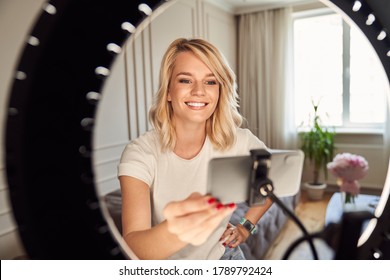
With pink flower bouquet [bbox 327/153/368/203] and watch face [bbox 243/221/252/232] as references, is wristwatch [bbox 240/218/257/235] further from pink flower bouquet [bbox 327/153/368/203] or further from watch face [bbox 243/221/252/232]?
pink flower bouquet [bbox 327/153/368/203]

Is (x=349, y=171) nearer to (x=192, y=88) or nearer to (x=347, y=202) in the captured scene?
(x=347, y=202)

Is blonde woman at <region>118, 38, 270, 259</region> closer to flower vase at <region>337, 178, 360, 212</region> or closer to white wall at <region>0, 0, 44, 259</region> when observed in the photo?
flower vase at <region>337, 178, 360, 212</region>

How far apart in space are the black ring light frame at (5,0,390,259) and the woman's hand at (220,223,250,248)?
0.17 m

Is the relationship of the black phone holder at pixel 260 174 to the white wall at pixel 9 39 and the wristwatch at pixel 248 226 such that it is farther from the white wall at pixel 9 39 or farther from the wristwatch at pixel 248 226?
the white wall at pixel 9 39

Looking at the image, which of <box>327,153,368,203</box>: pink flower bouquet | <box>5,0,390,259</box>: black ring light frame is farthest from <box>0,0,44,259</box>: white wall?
<box>327,153,368,203</box>: pink flower bouquet

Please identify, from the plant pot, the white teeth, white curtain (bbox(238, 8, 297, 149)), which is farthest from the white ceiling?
the plant pot

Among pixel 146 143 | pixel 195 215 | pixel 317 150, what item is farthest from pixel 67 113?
pixel 317 150

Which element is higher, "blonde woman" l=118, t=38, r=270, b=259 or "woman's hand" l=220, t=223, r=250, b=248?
"blonde woman" l=118, t=38, r=270, b=259

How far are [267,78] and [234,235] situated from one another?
25 centimetres

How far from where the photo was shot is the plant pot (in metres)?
0.45

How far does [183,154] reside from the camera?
461 mm

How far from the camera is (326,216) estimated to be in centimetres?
46

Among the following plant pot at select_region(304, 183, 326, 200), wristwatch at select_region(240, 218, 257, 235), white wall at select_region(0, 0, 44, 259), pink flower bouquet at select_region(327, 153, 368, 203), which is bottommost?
wristwatch at select_region(240, 218, 257, 235)
